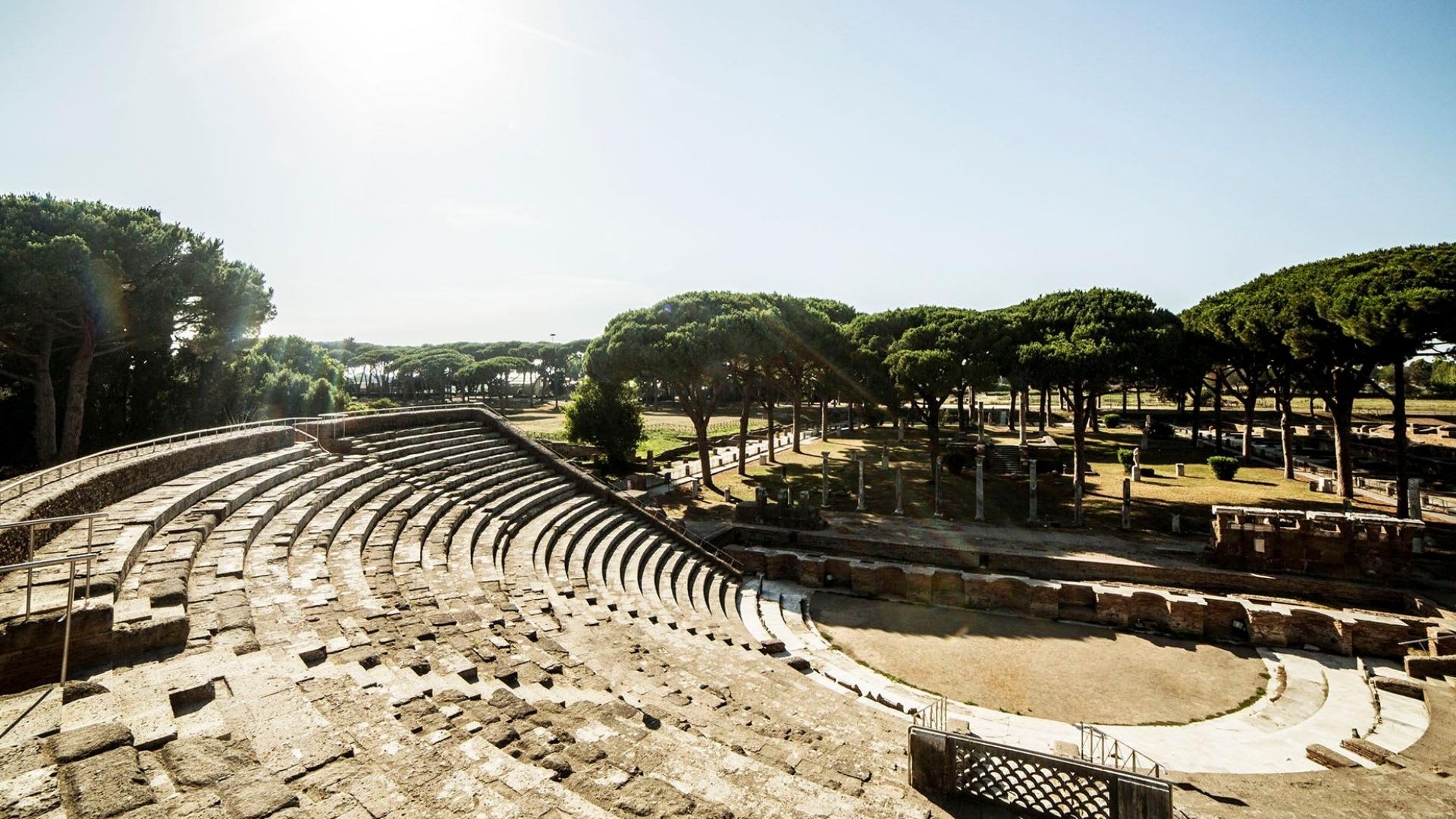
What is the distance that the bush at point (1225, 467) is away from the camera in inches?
1164

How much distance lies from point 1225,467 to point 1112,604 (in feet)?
61.2

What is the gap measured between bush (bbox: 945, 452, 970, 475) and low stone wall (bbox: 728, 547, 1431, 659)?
47.2 ft

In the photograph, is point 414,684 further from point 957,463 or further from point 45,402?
point 957,463

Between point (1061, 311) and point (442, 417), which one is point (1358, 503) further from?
point (442, 417)

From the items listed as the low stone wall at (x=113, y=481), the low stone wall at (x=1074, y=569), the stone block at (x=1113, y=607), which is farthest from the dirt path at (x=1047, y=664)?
the low stone wall at (x=113, y=481)

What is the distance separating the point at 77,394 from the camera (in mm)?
21078

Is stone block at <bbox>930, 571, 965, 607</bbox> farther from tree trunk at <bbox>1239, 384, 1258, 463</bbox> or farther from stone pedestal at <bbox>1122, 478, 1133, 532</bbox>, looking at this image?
tree trunk at <bbox>1239, 384, 1258, 463</bbox>

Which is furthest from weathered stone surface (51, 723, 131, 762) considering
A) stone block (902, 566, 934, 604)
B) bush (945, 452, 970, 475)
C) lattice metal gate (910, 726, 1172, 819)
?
bush (945, 452, 970, 475)

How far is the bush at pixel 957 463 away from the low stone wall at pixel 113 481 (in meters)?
30.1

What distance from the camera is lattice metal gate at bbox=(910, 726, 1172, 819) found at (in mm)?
6168

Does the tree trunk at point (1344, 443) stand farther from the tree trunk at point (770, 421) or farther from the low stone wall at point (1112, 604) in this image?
the tree trunk at point (770, 421)

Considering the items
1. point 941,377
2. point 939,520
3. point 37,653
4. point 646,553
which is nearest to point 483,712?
point 37,653

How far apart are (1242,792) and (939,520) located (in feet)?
55.7

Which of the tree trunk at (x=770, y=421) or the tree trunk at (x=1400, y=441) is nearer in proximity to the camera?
the tree trunk at (x=1400, y=441)
